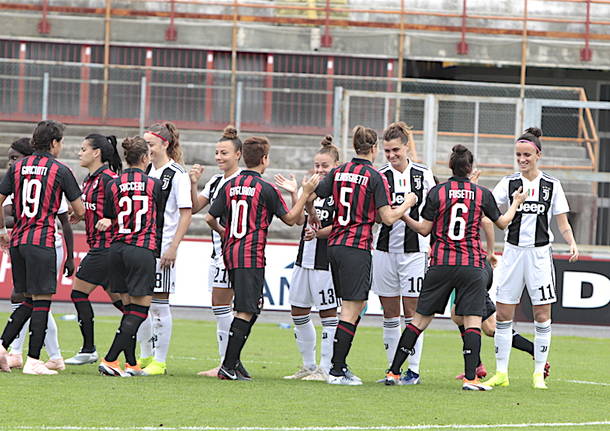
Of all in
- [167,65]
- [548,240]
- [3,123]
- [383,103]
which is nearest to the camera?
[548,240]

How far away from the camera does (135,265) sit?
28.9 feet

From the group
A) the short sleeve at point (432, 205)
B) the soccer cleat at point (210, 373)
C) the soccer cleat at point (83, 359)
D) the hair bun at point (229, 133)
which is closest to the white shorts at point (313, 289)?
the soccer cleat at point (210, 373)

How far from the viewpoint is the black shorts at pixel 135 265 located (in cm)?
880

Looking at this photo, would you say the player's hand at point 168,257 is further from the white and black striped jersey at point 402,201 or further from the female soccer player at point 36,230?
the white and black striped jersey at point 402,201

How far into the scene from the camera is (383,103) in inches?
723

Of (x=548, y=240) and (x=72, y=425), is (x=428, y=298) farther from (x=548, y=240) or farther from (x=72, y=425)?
(x=72, y=425)

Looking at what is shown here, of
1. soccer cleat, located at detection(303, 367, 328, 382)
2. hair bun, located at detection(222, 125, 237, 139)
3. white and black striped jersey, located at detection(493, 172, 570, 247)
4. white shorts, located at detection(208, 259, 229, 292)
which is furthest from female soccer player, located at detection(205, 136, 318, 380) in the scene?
white and black striped jersey, located at detection(493, 172, 570, 247)

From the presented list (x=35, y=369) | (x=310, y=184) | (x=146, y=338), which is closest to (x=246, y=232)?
(x=310, y=184)

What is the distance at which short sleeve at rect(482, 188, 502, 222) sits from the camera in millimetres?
8781

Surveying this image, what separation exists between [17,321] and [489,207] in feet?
12.7

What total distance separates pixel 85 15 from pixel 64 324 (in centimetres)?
1401

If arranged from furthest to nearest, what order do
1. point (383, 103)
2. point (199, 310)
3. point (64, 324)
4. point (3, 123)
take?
point (3, 123) < point (383, 103) < point (199, 310) < point (64, 324)

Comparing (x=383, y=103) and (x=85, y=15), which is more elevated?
(x=85, y=15)

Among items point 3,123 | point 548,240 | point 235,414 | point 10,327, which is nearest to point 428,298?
point 548,240
